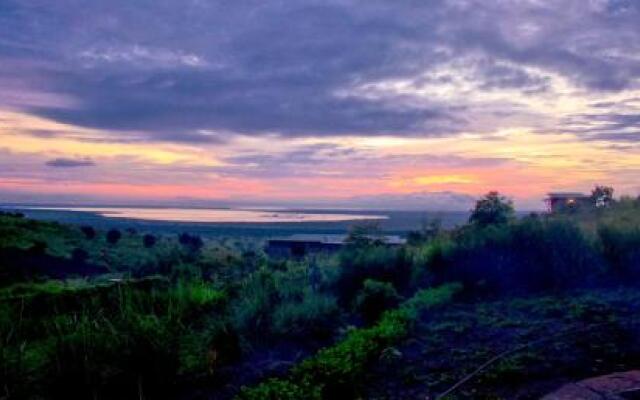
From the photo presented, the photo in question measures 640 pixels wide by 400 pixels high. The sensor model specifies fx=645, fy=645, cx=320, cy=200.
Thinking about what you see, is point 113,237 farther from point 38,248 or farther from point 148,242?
point 38,248

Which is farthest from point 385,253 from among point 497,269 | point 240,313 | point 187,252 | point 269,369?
point 187,252

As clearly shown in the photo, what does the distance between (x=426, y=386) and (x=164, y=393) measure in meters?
2.26

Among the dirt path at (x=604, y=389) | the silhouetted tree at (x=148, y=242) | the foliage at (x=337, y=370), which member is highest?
the silhouetted tree at (x=148, y=242)

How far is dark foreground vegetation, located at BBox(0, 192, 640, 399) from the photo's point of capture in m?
5.39

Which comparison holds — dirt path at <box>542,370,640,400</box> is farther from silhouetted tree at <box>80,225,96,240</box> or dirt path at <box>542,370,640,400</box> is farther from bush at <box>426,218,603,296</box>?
silhouetted tree at <box>80,225,96,240</box>

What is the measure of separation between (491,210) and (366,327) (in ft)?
32.2

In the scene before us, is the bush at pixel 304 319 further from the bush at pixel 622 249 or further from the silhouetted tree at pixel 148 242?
the silhouetted tree at pixel 148 242

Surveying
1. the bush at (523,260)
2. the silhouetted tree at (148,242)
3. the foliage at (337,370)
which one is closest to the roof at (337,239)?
the bush at (523,260)

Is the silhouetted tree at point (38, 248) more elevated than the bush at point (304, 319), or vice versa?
the silhouetted tree at point (38, 248)

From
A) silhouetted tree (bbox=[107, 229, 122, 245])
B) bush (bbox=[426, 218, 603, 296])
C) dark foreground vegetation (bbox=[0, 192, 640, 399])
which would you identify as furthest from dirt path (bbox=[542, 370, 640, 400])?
silhouetted tree (bbox=[107, 229, 122, 245])

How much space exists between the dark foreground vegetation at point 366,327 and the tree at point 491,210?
3.77 m

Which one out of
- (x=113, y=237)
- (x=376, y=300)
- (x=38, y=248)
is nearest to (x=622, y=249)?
(x=376, y=300)

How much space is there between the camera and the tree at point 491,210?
16.7 m

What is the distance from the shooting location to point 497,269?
412 inches
